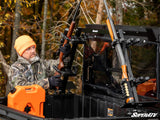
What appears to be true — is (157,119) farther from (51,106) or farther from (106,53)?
(51,106)

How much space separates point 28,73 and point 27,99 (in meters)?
0.87

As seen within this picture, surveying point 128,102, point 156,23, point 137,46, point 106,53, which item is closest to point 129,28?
point 137,46

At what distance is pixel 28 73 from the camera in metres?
4.07

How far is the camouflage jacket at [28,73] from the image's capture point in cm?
387

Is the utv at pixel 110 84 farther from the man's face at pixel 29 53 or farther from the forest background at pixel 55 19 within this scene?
the forest background at pixel 55 19

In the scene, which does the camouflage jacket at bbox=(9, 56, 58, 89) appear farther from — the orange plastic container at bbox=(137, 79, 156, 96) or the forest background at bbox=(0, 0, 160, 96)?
the forest background at bbox=(0, 0, 160, 96)

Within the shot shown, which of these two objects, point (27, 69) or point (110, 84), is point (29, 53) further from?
point (110, 84)

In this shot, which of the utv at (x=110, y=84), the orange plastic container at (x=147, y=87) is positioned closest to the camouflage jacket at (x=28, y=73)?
the utv at (x=110, y=84)

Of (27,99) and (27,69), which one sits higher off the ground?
(27,69)

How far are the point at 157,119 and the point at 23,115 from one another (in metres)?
1.55

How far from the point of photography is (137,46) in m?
3.49

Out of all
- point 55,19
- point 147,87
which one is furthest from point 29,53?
point 55,19

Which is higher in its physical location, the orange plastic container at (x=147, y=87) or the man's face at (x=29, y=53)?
the man's face at (x=29, y=53)

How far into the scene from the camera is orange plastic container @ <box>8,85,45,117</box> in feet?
10.5
